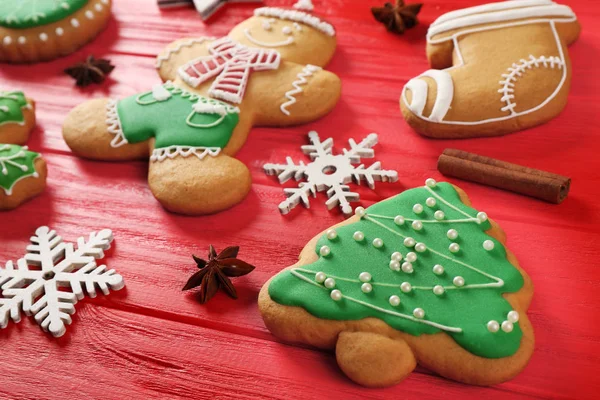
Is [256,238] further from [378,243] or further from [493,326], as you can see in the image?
[493,326]

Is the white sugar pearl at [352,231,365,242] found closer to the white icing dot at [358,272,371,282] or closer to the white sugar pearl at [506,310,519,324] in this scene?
the white icing dot at [358,272,371,282]

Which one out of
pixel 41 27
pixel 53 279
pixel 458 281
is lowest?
pixel 53 279

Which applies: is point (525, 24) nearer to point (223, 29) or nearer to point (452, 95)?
point (452, 95)

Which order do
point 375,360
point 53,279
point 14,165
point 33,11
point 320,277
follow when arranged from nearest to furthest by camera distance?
1. point 375,360
2. point 320,277
3. point 53,279
4. point 14,165
5. point 33,11

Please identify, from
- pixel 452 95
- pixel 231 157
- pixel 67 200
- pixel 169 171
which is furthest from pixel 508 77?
pixel 67 200

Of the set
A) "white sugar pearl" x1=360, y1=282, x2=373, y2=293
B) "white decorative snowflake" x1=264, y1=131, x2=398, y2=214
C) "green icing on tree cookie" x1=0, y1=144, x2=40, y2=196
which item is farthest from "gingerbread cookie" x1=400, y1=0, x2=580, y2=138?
"green icing on tree cookie" x1=0, y1=144, x2=40, y2=196

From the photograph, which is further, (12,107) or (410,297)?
(12,107)

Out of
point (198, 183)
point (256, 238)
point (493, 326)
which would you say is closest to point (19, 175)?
point (198, 183)

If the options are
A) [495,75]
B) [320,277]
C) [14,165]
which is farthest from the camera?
[495,75]
